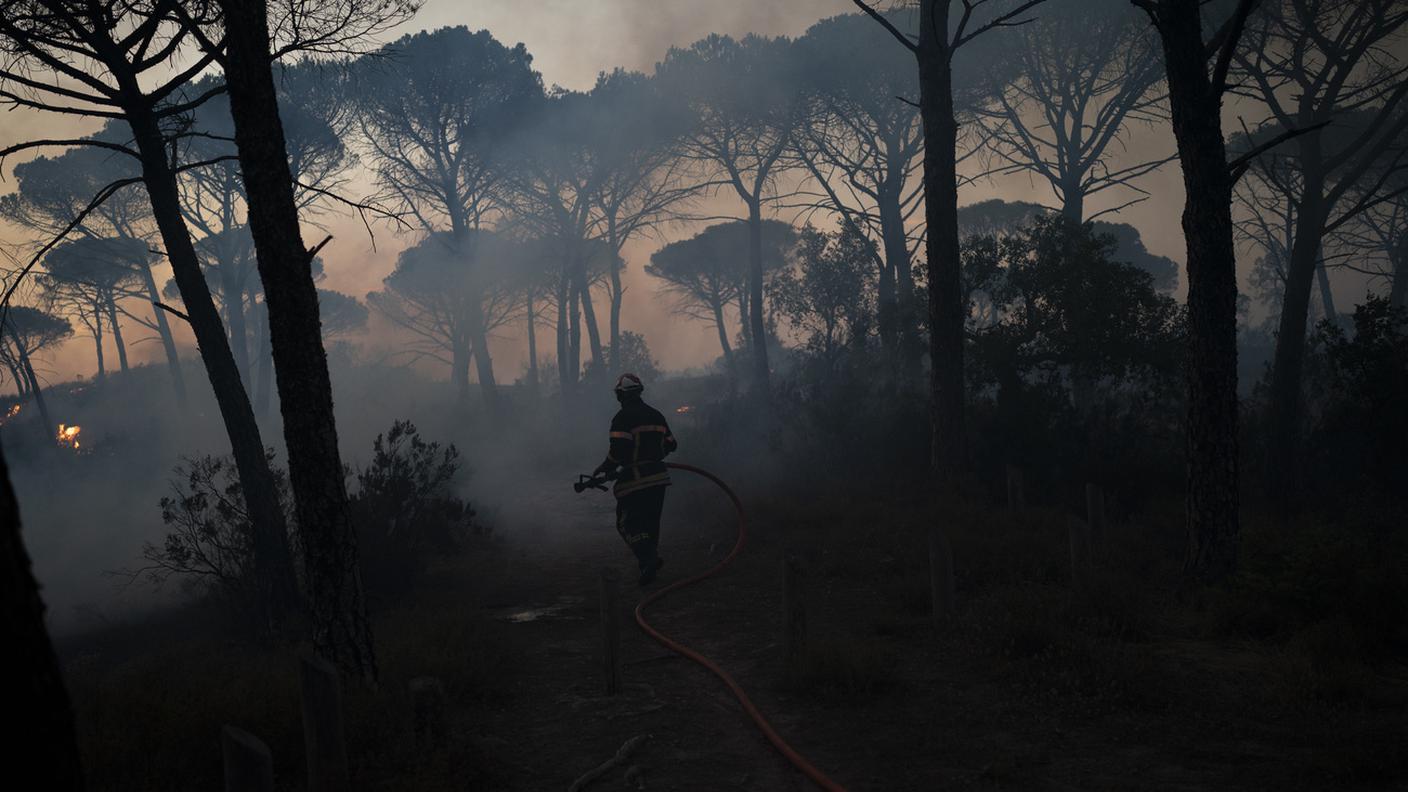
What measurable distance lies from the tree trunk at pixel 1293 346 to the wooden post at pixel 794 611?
7944mm

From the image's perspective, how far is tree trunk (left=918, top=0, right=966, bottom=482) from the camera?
1191cm

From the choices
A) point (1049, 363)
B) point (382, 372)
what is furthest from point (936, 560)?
point (382, 372)

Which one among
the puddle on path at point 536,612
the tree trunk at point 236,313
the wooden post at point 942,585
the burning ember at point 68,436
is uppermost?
the tree trunk at point 236,313

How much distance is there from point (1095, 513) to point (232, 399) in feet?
28.7

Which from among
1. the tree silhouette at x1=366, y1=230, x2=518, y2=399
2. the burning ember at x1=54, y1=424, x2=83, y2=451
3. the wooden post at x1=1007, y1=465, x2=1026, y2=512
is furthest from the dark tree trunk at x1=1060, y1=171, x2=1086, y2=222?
the burning ember at x1=54, y1=424, x2=83, y2=451

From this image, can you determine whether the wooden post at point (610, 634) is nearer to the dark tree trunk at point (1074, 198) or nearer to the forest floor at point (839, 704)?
the forest floor at point (839, 704)

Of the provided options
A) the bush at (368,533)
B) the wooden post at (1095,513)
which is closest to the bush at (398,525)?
the bush at (368,533)

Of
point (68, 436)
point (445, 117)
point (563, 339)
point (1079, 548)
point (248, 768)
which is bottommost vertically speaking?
point (1079, 548)

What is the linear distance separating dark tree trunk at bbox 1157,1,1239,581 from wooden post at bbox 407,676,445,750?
647 centimetres

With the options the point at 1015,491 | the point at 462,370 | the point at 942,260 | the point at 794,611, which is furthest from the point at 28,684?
the point at 462,370

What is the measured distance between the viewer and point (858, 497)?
41.5 feet

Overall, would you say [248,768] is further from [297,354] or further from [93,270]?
[93,270]

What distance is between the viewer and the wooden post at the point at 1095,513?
868cm

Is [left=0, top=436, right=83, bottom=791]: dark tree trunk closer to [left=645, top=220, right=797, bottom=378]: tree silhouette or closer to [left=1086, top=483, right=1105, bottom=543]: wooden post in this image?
[left=1086, top=483, right=1105, bottom=543]: wooden post
